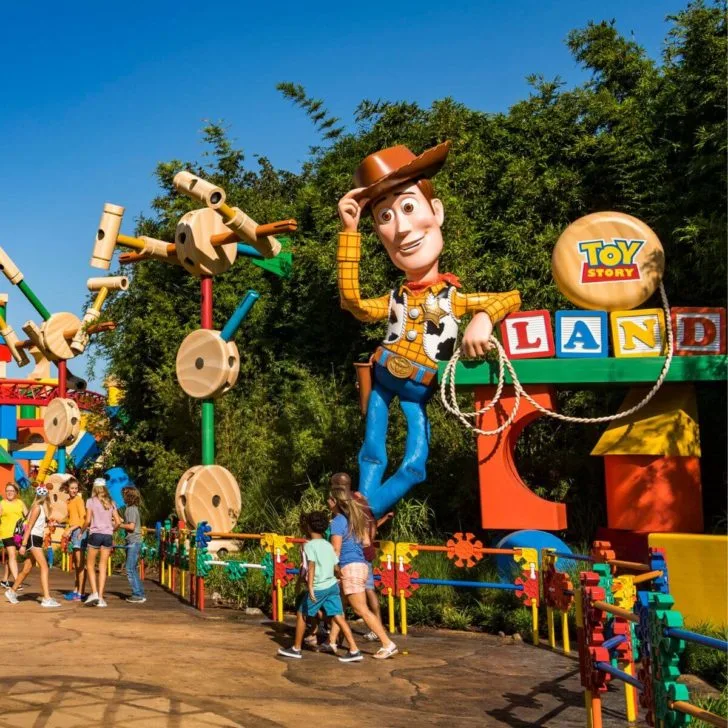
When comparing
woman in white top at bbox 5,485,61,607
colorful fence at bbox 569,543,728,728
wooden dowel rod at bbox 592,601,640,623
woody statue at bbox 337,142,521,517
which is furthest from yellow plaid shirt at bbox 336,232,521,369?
wooden dowel rod at bbox 592,601,640,623

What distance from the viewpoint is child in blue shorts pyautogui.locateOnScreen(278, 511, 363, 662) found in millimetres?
7559

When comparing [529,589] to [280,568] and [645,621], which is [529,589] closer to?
[280,568]

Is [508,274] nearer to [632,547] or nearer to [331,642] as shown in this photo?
[632,547]

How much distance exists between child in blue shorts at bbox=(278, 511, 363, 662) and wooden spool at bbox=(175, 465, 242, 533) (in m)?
4.37

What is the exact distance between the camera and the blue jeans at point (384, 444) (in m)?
10.0

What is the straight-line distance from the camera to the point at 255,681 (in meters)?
6.71

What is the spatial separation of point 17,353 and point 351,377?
672cm

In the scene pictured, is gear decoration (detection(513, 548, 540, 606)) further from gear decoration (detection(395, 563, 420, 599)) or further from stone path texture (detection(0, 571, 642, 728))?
gear decoration (detection(395, 563, 420, 599))

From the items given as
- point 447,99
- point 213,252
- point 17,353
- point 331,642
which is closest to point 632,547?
point 331,642

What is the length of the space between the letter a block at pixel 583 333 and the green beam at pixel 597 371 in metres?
0.10

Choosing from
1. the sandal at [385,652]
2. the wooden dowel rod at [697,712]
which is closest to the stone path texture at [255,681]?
the sandal at [385,652]

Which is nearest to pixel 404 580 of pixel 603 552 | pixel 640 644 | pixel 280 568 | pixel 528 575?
pixel 528 575

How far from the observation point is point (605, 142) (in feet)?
46.4

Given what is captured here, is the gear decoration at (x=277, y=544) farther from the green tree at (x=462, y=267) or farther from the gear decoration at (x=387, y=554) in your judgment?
the green tree at (x=462, y=267)
